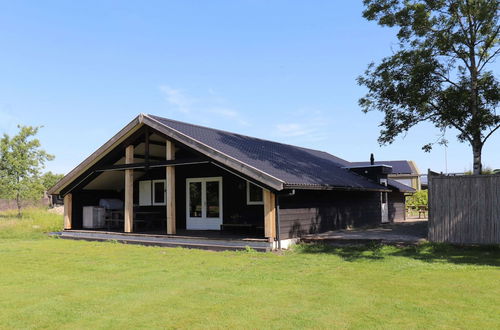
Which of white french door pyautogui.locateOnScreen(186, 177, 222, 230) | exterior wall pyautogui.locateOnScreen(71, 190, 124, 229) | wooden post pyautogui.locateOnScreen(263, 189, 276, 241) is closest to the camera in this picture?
wooden post pyautogui.locateOnScreen(263, 189, 276, 241)

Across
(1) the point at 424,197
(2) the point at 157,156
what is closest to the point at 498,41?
(2) the point at 157,156

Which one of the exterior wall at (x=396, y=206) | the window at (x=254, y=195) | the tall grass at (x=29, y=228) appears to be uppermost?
the window at (x=254, y=195)

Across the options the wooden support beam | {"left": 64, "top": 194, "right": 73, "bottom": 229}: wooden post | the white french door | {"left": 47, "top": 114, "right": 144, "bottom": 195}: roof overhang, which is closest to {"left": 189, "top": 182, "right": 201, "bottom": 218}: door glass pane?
the white french door

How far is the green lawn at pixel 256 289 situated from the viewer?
5.13 metres

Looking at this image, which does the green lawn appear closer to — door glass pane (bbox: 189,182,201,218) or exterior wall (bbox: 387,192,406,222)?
door glass pane (bbox: 189,182,201,218)

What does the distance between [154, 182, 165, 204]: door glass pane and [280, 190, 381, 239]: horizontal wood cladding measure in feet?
21.1

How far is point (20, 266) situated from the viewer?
9281 millimetres

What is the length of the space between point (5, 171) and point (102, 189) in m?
12.6

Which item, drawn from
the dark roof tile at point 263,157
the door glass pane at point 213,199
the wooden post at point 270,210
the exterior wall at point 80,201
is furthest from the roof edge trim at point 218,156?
the exterior wall at point 80,201

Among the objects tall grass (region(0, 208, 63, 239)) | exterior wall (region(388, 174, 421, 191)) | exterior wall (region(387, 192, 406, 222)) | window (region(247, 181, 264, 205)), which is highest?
exterior wall (region(388, 174, 421, 191))

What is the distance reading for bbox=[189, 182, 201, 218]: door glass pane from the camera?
15312 mm

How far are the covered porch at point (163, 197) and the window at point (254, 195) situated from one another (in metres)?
0.03

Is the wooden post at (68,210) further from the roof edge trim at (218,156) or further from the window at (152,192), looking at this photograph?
the roof edge trim at (218,156)

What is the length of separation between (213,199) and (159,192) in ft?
10.3
